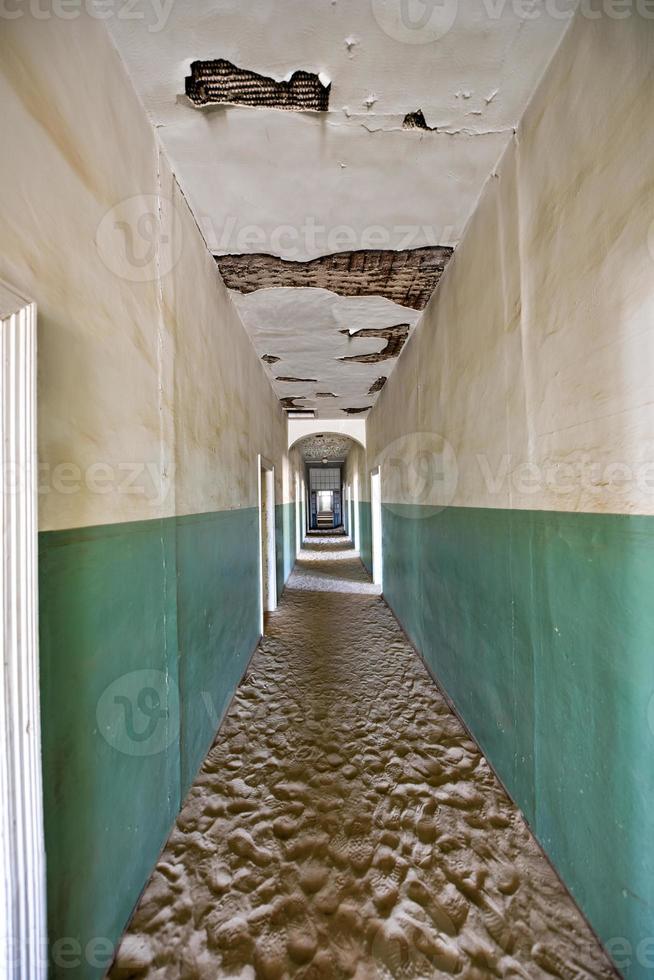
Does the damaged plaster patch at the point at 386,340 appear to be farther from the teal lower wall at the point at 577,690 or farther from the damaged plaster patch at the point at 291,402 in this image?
the teal lower wall at the point at 577,690

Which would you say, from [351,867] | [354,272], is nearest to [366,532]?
[354,272]

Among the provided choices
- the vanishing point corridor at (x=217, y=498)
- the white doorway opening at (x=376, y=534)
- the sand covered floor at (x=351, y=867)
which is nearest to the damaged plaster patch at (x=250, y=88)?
the vanishing point corridor at (x=217, y=498)

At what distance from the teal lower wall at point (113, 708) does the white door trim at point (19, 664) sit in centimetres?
8

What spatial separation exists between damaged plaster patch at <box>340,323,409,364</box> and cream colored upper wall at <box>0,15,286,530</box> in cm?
185

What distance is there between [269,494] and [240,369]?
6.14 feet

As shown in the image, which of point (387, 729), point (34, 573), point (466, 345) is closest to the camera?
point (34, 573)

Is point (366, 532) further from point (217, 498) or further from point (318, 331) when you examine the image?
point (217, 498)

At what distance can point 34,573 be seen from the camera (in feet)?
2.82

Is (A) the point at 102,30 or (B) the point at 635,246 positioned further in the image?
(A) the point at 102,30

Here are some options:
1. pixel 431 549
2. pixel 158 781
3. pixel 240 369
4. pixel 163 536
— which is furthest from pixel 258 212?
pixel 158 781

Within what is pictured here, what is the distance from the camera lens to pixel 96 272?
1.16m

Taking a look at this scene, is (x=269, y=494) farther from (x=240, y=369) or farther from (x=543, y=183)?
(x=543, y=183)

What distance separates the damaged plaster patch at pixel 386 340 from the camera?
11.2 ft

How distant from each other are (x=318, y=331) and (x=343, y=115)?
6.41 feet
